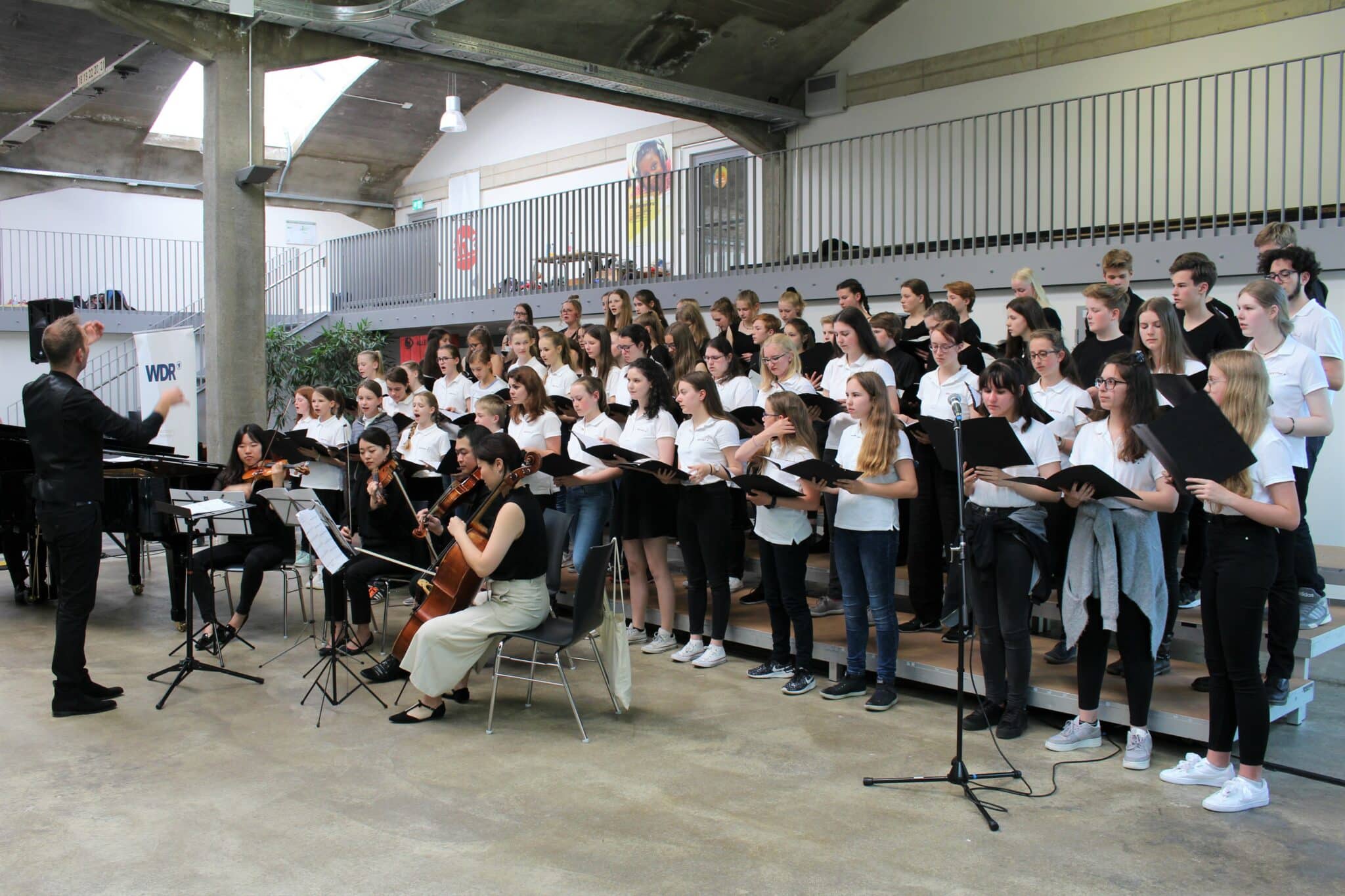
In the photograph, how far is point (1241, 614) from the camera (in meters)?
4.06

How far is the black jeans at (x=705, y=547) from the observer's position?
6203mm

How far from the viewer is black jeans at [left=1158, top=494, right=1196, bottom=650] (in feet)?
16.6

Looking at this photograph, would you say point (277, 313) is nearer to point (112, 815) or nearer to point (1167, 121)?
point (1167, 121)

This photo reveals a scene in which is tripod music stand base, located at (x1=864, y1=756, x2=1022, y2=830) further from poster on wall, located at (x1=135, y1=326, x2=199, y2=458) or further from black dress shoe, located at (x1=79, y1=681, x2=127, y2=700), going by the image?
poster on wall, located at (x1=135, y1=326, x2=199, y2=458)

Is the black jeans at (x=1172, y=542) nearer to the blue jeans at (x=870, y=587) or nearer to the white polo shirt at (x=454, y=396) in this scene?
the blue jeans at (x=870, y=587)

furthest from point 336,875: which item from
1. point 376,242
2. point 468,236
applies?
point 376,242

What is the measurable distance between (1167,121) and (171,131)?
1749cm

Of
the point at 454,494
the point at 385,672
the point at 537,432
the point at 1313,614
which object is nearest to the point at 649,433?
the point at 537,432

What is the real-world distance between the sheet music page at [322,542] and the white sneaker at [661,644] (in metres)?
2.04

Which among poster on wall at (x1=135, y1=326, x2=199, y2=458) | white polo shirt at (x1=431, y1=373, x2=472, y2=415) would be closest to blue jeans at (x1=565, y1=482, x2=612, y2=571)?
white polo shirt at (x1=431, y1=373, x2=472, y2=415)

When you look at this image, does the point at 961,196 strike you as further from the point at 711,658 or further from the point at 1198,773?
the point at 1198,773

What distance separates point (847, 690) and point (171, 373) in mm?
9327

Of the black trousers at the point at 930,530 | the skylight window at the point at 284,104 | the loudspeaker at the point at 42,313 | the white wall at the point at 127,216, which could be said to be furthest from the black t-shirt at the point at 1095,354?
the white wall at the point at 127,216

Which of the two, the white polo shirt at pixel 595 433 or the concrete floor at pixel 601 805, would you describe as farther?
the white polo shirt at pixel 595 433
